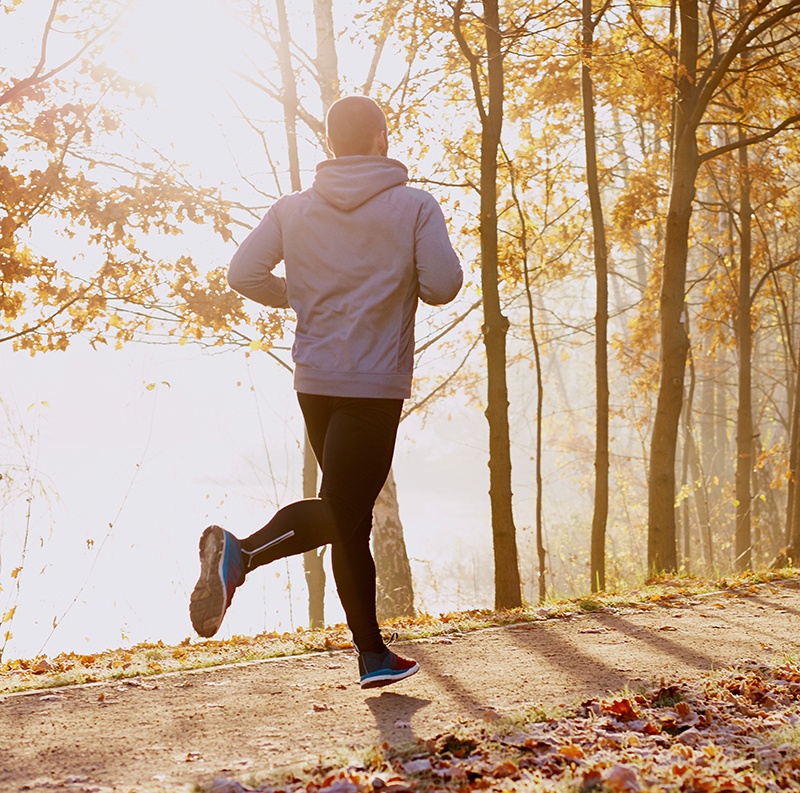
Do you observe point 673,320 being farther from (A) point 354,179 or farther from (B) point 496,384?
(A) point 354,179

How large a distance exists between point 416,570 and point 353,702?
75.0 feet

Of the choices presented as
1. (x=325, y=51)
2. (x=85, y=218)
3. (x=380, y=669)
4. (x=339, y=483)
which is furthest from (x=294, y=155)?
(x=380, y=669)

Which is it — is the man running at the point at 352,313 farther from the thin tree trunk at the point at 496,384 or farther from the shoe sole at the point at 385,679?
the thin tree trunk at the point at 496,384

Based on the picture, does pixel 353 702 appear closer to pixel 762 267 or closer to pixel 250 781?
pixel 250 781

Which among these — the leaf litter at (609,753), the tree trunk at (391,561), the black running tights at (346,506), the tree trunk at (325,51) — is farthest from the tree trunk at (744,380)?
the black running tights at (346,506)

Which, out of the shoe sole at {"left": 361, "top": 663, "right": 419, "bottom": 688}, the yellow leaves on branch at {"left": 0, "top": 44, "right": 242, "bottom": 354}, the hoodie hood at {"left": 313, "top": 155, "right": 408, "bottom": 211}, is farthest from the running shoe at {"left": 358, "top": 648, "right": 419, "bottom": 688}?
the yellow leaves on branch at {"left": 0, "top": 44, "right": 242, "bottom": 354}

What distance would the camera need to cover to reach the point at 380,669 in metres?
2.65

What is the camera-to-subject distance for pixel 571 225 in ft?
35.7

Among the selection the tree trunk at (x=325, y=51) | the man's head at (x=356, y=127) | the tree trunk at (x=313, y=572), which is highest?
the tree trunk at (x=325, y=51)

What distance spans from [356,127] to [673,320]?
16.8ft

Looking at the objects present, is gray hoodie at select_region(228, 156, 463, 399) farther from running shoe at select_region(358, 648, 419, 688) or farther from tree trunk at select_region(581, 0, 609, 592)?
tree trunk at select_region(581, 0, 609, 592)

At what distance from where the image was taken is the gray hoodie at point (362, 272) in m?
2.57

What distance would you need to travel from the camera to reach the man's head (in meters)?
2.68

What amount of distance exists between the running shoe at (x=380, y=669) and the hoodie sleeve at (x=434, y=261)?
47.1 inches
